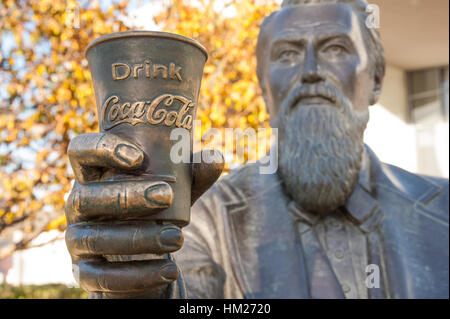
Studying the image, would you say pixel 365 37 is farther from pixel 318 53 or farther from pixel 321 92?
pixel 321 92

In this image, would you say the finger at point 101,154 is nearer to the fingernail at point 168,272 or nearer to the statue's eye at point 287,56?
the fingernail at point 168,272

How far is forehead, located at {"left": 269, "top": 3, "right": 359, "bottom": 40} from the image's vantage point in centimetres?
274

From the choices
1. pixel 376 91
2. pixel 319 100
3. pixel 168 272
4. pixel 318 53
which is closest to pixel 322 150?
pixel 319 100

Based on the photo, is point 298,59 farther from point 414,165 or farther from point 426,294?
point 414,165

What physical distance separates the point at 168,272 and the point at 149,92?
0.50 meters

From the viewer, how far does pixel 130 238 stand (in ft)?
4.97

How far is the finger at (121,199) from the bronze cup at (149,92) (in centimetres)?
4

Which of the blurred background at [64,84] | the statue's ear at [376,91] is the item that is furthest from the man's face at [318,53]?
the blurred background at [64,84]

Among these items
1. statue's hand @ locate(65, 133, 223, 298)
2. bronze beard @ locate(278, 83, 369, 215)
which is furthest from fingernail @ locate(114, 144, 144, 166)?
bronze beard @ locate(278, 83, 369, 215)

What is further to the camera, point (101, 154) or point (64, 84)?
point (64, 84)

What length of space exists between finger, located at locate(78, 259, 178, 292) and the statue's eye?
147 centimetres

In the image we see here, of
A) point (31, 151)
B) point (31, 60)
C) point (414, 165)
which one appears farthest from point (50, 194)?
point (414, 165)

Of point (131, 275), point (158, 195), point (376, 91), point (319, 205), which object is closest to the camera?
point (158, 195)

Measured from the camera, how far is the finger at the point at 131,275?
159 centimetres
